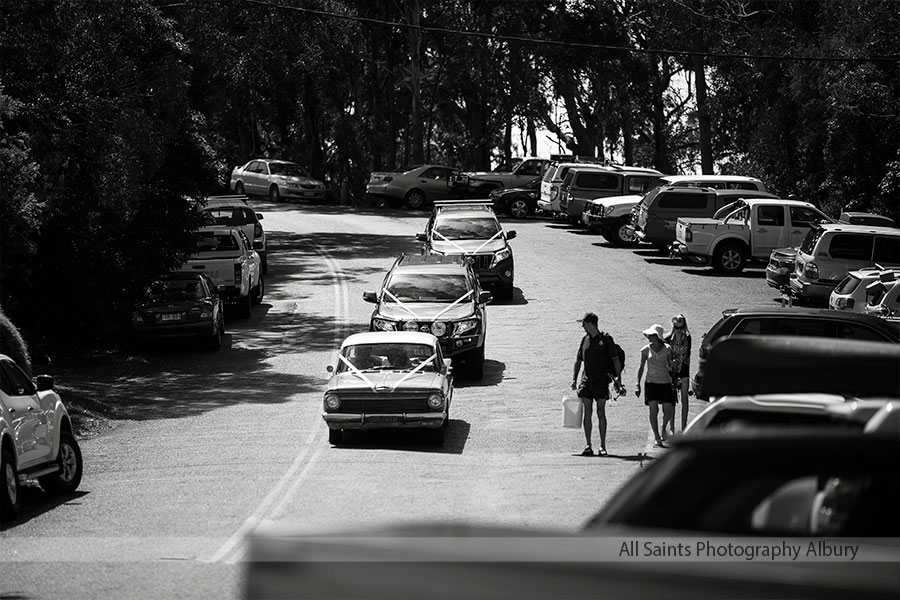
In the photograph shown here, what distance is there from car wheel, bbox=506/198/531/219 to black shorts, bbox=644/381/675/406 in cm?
3253

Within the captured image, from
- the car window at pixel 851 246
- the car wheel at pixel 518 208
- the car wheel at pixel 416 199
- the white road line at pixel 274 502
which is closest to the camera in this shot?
the white road line at pixel 274 502

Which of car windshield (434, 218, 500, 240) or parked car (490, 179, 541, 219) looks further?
parked car (490, 179, 541, 219)

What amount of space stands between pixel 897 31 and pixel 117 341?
2250 cm

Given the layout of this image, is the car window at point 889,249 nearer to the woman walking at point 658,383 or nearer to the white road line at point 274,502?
the woman walking at point 658,383

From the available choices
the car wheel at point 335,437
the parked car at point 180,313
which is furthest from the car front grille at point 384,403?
the parked car at point 180,313

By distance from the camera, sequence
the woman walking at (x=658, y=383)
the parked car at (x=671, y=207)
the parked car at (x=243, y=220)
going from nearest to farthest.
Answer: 1. the woman walking at (x=658, y=383)
2. the parked car at (x=243, y=220)
3. the parked car at (x=671, y=207)

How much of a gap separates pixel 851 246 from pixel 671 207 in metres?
9.55

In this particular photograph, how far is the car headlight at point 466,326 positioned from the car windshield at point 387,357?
3.61 m

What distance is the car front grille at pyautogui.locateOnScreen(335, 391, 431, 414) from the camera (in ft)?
58.0

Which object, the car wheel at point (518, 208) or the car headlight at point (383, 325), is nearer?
the car headlight at point (383, 325)

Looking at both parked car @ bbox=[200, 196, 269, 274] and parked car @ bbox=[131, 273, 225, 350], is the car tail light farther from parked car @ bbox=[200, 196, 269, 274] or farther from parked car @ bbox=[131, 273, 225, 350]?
parked car @ bbox=[200, 196, 269, 274]

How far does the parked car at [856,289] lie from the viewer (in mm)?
23656

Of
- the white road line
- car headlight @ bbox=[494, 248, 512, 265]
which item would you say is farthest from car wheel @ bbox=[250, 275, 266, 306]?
the white road line

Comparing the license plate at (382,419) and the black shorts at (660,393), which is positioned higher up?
the black shorts at (660,393)
